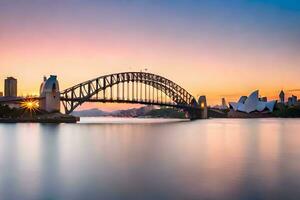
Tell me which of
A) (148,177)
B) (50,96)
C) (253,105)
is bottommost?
(148,177)

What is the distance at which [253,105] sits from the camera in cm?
17338

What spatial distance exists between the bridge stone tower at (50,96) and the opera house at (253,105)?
104m

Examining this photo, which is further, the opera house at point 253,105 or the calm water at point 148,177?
the opera house at point 253,105

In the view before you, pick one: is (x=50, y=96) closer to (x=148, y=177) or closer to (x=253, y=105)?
(x=148, y=177)

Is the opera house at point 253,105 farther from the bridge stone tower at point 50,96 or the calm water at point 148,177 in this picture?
the calm water at point 148,177

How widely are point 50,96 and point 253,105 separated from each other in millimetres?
111260

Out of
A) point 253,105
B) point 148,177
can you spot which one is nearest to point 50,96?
point 148,177

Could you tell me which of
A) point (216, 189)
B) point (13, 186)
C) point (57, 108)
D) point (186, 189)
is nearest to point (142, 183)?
point (186, 189)

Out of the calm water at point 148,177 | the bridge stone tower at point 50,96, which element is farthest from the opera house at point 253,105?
the calm water at point 148,177

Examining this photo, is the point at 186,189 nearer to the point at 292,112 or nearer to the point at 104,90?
the point at 104,90

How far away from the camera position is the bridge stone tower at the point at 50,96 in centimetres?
8631

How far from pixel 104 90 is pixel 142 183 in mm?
83757

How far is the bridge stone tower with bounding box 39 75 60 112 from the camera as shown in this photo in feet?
283

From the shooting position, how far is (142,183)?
1496 cm
